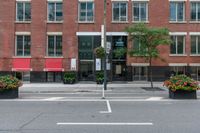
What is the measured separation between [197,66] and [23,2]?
19535 millimetres

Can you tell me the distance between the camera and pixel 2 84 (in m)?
21.1

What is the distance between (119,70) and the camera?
40.4 m

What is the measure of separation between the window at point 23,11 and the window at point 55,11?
7.22 feet

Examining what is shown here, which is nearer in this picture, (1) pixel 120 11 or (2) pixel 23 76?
(2) pixel 23 76

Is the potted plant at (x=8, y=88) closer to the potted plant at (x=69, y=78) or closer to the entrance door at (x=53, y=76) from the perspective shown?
the potted plant at (x=69, y=78)

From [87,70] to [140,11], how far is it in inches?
331

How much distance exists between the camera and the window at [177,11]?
1574 inches

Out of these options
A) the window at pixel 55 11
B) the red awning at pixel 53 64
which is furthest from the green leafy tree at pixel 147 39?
the window at pixel 55 11

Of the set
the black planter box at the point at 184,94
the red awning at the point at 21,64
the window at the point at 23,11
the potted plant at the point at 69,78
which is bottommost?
the black planter box at the point at 184,94

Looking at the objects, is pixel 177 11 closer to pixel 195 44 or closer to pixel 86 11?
pixel 195 44

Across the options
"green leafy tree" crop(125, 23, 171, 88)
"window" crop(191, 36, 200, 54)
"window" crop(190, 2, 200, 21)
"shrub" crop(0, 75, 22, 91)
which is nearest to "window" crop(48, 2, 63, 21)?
"green leafy tree" crop(125, 23, 171, 88)

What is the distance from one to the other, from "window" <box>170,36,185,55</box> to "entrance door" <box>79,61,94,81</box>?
8.64 metres
